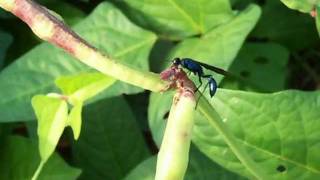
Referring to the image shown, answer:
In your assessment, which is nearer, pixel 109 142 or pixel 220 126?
pixel 220 126

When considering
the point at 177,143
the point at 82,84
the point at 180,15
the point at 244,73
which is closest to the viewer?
the point at 177,143

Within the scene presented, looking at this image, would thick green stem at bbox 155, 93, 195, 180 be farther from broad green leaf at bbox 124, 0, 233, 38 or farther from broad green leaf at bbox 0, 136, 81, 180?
broad green leaf at bbox 124, 0, 233, 38

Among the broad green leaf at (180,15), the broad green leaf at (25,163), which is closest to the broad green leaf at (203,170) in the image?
the broad green leaf at (25,163)

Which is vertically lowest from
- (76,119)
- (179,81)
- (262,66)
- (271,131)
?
(262,66)

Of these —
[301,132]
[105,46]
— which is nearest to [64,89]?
[301,132]

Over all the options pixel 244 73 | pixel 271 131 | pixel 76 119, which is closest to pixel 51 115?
pixel 76 119

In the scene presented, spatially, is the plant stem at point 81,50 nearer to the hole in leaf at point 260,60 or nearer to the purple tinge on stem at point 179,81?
the purple tinge on stem at point 179,81

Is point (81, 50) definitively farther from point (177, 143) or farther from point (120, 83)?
point (120, 83)
